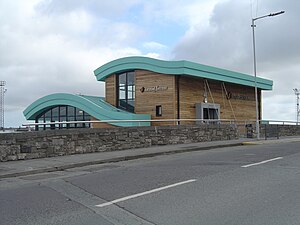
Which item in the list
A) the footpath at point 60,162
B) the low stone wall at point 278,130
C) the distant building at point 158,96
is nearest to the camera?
the footpath at point 60,162

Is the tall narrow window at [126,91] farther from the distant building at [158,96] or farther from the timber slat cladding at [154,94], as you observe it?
the timber slat cladding at [154,94]

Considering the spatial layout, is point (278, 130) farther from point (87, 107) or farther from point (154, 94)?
point (87, 107)

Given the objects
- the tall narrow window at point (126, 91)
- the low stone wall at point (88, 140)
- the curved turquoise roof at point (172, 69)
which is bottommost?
the low stone wall at point (88, 140)

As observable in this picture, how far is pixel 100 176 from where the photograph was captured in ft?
38.1

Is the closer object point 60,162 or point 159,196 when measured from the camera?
point 159,196

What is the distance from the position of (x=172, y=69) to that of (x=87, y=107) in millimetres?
9283

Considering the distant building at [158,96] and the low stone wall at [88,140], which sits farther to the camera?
the distant building at [158,96]

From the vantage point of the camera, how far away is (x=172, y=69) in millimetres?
31641

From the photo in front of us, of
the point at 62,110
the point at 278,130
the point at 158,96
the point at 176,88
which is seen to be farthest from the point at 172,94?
the point at 62,110

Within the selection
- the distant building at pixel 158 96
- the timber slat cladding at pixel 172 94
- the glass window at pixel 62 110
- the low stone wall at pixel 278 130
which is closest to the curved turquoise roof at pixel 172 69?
the distant building at pixel 158 96

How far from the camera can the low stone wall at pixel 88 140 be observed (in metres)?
15.5

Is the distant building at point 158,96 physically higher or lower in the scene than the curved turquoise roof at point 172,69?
lower

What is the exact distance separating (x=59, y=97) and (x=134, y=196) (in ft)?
105

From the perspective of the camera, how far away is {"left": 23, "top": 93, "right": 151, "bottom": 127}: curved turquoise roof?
3284 cm
